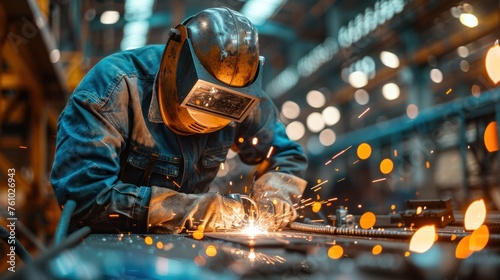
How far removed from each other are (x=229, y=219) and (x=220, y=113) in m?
0.39

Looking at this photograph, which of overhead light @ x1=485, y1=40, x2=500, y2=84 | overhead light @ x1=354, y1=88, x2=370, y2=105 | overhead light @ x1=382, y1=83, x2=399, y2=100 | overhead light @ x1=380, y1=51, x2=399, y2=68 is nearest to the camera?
overhead light @ x1=485, y1=40, x2=500, y2=84

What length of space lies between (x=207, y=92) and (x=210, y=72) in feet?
0.23

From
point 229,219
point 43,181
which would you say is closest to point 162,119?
point 229,219

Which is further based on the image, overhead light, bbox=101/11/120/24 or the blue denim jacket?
overhead light, bbox=101/11/120/24

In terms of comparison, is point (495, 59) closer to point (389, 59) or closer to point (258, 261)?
point (389, 59)

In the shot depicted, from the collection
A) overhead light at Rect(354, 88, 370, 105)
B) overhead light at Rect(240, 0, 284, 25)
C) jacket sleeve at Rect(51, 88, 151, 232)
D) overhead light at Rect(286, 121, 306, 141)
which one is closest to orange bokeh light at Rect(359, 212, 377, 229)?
jacket sleeve at Rect(51, 88, 151, 232)

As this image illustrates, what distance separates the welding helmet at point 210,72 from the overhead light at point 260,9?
21.0 ft

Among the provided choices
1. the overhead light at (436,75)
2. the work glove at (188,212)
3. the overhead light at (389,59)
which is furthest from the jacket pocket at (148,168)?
the overhead light at (389,59)

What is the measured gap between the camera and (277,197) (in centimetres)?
214

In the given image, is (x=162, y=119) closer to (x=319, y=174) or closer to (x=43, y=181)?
(x=43, y=181)

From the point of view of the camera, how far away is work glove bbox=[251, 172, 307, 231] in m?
1.94

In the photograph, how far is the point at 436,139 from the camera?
5.27 metres

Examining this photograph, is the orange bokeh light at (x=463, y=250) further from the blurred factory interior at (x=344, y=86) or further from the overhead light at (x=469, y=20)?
the overhead light at (x=469, y=20)

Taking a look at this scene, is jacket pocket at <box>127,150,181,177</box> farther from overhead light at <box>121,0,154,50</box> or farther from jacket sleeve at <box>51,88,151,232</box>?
overhead light at <box>121,0,154,50</box>
